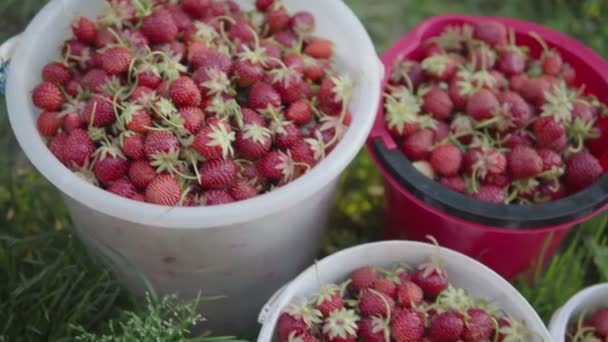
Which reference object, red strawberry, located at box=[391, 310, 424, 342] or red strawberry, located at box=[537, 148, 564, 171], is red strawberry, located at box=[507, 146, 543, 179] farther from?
red strawberry, located at box=[391, 310, 424, 342]

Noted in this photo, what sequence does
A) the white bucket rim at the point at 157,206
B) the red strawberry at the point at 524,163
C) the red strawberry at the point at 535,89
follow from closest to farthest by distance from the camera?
the white bucket rim at the point at 157,206 → the red strawberry at the point at 524,163 → the red strawberry at the point at 535,89

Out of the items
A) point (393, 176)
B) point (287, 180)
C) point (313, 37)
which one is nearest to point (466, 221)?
point (393, 176)

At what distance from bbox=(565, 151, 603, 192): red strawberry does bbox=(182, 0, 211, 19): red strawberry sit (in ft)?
2.11

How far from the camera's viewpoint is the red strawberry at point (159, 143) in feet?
3.67

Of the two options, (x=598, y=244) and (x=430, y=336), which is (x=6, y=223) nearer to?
(x=430, y=336)

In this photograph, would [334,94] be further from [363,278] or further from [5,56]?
[5,56]

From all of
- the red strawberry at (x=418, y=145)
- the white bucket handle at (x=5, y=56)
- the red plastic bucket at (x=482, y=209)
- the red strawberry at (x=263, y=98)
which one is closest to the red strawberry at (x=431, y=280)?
the red plastic bucket at (x=482, y=209)

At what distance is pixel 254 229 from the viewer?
3.82 feet

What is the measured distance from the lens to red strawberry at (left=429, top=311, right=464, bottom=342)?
110 cm

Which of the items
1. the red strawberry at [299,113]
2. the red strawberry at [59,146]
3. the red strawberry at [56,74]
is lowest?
the red strawberry at [59,146]

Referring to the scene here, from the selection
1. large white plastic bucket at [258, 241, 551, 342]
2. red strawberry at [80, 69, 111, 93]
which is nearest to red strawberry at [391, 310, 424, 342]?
large white plastic bucket at [258, 241, 551, 342]

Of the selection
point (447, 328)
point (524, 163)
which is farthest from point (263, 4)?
point (447, 328)

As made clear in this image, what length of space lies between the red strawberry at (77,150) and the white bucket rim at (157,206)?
2cm

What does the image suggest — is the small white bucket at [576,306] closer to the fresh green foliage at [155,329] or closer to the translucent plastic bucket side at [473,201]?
the translucent plastic bucket side at [473,201]
